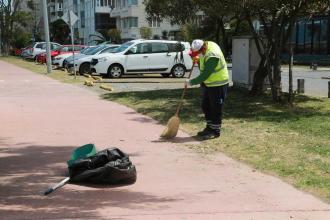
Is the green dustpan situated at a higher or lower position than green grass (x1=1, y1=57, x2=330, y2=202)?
higher

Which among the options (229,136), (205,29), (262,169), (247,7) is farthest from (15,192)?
(205,29)

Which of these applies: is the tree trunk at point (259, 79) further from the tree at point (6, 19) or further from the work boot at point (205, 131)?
the tree at point (6, 19)

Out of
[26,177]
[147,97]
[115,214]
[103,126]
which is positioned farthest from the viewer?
[147,97]

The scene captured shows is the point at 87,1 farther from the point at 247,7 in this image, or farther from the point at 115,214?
the point at 115,214

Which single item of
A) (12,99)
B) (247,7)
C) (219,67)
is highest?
(247,7)

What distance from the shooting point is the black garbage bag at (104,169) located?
6871mm

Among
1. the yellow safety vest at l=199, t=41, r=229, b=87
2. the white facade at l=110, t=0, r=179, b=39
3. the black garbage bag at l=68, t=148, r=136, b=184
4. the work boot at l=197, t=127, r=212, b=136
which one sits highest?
the white facade at l=110, t=0, r=179, b=39

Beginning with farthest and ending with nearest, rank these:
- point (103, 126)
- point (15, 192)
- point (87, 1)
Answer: point (87, 1) < point (103, 126) < point (15, 192)

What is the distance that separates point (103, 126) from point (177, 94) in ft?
19.5

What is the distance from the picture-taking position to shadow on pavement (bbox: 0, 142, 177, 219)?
576cm

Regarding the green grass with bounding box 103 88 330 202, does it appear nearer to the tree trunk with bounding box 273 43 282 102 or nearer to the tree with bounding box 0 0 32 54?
the tree trunk with bounding box 273 43 282 102

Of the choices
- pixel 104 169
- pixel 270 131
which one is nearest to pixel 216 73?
pixel 270 131

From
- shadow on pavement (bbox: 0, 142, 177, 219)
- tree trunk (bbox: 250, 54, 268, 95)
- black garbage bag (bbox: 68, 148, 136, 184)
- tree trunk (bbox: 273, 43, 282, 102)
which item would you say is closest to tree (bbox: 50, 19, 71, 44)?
tree trunk (bbox: 250, 54, 268, 95)

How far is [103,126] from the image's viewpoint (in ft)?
37.4
